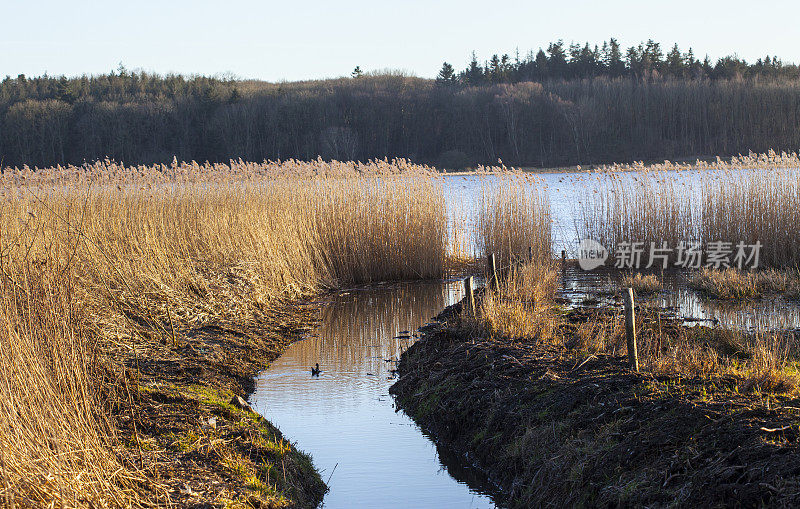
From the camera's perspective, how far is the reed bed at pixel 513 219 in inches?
544

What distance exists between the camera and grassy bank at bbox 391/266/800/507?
386 centimetres

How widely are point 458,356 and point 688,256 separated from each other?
828 centimetres

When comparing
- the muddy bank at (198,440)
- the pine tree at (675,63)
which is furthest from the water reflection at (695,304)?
the pine tree at (675,63)

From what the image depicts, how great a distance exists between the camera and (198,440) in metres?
4.78

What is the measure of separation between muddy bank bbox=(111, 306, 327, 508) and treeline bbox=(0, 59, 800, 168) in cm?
4703

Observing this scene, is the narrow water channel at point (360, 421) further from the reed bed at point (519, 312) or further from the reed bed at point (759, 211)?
the reed bed at point (759, 211)

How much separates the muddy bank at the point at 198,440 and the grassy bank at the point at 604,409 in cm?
142

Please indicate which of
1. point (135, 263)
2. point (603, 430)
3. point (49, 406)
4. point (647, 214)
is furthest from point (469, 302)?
point (647, 214)

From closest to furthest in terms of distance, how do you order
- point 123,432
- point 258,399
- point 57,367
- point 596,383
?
point 57,367, point 123,432, point 596,383, point 258,399

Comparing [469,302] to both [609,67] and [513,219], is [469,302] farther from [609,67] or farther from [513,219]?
[609,67]

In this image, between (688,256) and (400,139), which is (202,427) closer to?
(688,256)

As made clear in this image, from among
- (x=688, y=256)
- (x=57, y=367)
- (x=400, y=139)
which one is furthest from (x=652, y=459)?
(x=400, y=139)

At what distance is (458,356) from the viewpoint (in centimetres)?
723

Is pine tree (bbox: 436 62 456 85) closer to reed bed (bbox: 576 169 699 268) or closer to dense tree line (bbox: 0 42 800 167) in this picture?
dense tree line (bbox: 0 42 800 167)
